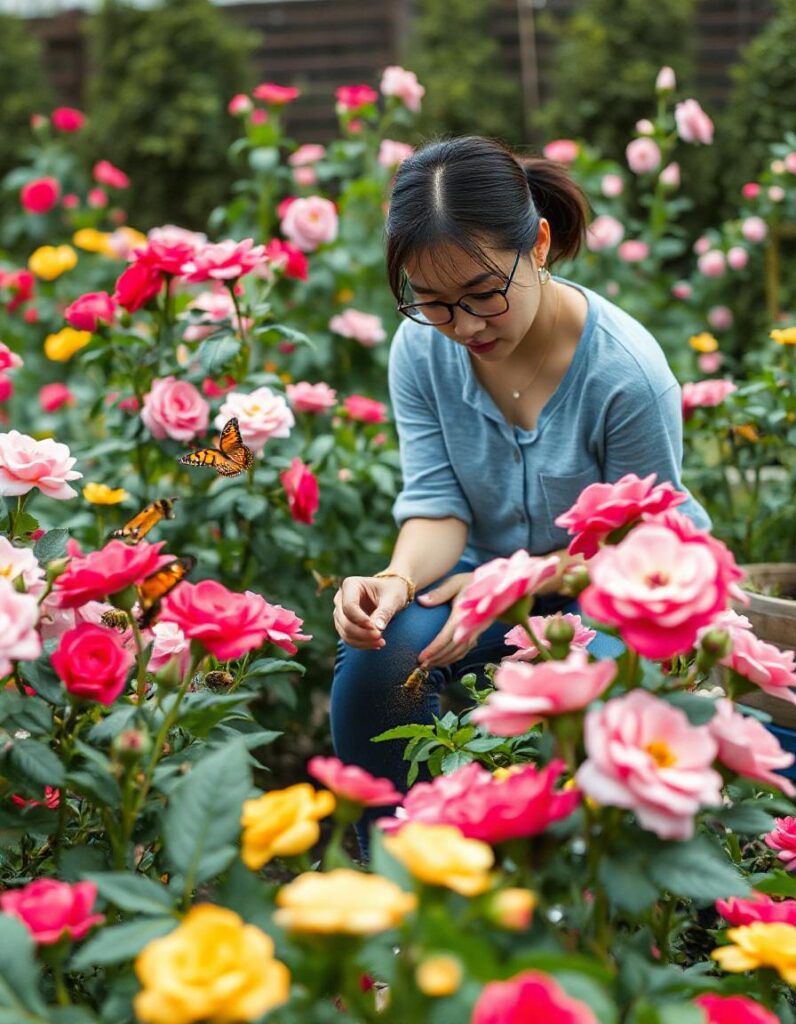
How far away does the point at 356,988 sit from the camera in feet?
2.20

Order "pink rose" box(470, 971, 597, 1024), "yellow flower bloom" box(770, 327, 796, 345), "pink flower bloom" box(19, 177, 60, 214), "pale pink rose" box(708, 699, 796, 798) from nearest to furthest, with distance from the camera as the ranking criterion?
"pink rose" box(470, 971, 597, 1024) < "pale pink rose" box(708, 699, 796, 798) < "yellow flower bloom" box(770, 327, 796, 345) < "pink flower bloom" box(19, 177, 60, 214)

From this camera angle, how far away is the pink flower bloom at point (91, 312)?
1887mm

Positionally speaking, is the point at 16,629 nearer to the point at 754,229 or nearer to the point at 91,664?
the point at 91,664

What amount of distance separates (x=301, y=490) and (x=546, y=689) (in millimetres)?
1035

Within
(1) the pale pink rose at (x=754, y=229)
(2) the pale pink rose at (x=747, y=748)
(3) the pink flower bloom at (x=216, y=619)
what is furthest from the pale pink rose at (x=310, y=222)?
(2) the pale pink rose at (x=747, y=748)

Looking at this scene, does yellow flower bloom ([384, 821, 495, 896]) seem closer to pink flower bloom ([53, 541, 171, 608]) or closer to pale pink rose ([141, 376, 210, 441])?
pink flower bloom ([53, 541, 171, 608])

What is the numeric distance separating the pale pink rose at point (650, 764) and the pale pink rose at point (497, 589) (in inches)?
5.4

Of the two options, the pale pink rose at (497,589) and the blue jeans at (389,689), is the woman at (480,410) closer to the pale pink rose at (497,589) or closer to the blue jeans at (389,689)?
the blue jeans at (389,689)

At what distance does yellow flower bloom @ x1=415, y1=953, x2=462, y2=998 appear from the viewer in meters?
0.59

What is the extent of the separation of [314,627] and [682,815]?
1.36 meters

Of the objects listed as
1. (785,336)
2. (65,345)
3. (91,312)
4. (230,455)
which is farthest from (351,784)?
(65,345)

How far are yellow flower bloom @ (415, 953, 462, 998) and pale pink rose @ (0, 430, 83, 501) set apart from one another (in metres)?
0.67

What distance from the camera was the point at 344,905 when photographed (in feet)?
1.95

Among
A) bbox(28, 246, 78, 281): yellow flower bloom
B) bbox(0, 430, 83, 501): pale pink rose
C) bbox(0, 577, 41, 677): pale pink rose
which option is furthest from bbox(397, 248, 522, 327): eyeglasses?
bbox(28, 246, 78, 281): yellow flower bloom
